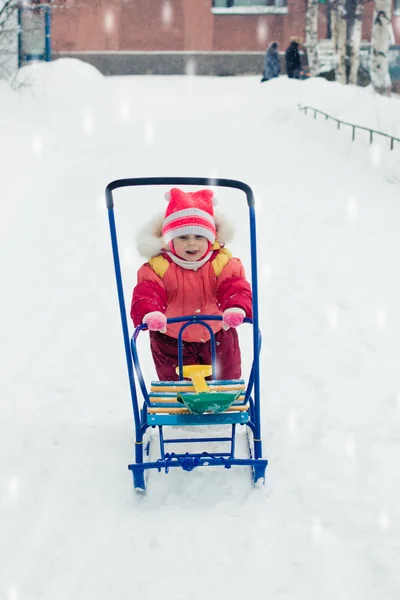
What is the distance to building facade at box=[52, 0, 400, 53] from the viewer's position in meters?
26.1

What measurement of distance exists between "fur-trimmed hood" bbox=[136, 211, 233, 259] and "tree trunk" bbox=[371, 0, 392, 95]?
13.1 meters

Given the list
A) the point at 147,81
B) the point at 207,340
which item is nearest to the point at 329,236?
the point at 207,340

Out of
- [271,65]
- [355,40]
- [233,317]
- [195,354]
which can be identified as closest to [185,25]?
[271,65]

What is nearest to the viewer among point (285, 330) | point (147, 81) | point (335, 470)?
point (335, 470)

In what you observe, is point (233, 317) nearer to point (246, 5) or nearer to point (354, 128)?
point (354, 128)

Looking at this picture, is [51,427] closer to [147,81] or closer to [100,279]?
[100,279]

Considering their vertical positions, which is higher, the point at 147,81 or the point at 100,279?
the point at 147,81

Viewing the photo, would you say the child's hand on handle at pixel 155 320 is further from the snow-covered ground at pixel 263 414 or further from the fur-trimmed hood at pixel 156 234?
the snow-covered ground at pixel 263 414

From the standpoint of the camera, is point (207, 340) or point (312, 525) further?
point (207, 340)

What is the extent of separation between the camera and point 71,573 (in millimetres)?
2594

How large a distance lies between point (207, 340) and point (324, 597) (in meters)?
1.35

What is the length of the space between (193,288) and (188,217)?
0.39m

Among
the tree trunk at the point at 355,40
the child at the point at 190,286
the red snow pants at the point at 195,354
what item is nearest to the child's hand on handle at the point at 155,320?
the child at the point at 190,286

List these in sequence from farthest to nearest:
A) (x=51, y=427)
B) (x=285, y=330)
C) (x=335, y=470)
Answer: (x=285, y=330) < (x=51, y=427) < (x=335, y=470)
